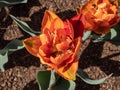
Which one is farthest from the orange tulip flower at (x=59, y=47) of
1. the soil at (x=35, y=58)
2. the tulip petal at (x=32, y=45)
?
the soil at (x=35, y=58)

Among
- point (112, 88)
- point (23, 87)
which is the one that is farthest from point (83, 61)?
point (23, 87)

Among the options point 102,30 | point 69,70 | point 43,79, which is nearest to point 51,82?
point 43,79

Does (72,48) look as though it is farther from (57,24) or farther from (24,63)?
(24,63)

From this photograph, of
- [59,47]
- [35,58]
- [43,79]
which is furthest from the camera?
[35,58]

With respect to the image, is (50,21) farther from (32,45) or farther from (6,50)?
(6,50)

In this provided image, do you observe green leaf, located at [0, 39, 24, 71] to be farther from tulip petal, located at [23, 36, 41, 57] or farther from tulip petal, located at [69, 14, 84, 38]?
tulip petal, located at [69, 14, 84, 38]

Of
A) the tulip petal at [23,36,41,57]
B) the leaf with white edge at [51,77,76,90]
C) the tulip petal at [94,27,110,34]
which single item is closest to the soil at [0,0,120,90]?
the leaf with white edge at [51,77,76,90]
